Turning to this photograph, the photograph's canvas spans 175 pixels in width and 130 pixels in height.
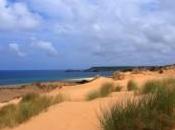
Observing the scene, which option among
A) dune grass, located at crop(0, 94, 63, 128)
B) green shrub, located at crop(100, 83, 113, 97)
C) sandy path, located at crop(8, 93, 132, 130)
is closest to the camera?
sandy path, located at crop(8, 93, 132, 130)

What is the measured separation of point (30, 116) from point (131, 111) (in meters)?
6.89

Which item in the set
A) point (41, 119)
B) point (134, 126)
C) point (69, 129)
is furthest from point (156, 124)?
point (41, 119)

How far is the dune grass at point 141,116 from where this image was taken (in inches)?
418

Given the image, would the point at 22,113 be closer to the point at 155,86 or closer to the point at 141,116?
the point at 155,86

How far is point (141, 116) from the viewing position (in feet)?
35.7

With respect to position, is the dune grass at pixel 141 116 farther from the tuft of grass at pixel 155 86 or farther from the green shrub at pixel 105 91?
the green shrub at pixel 105 91

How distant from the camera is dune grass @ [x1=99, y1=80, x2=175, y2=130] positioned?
1062 centimetres

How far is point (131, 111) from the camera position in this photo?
11.0 metres

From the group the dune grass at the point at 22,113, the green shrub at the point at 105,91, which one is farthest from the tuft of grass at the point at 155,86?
the dune grass at the point at 22,113

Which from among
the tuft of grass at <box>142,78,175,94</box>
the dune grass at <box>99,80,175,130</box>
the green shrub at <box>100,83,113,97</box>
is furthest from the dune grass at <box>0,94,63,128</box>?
the dune grass at <box>99,80,175,130</box>

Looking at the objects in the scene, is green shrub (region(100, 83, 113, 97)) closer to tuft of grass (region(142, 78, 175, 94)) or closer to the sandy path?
tuft of grass (region(142, 78, 175, 94))

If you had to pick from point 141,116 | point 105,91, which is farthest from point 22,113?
point 141,116

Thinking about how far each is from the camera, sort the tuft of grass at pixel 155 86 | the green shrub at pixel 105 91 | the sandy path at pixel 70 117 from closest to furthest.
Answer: the sandy path at pixel 70 117
the tuft of grass at pixel 155 86
the green shrub at pixel 105 91

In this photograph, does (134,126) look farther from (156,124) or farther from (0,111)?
(0,111)
